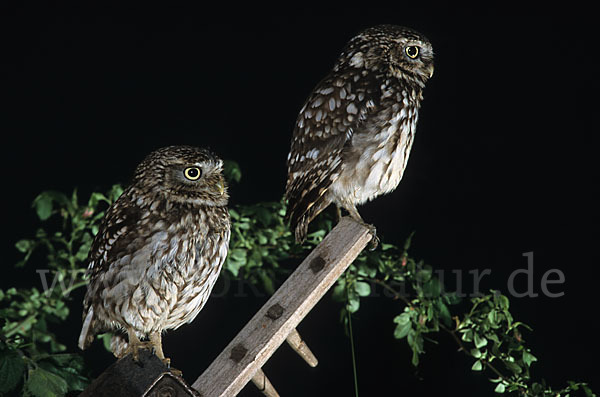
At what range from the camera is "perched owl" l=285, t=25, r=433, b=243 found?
2.10 metres

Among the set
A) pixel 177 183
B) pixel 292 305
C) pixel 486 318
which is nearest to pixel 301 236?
pixel 292 305

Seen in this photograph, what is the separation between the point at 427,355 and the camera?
304cm

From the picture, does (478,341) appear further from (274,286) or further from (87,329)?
(87,329)

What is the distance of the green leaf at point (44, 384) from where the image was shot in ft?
6.01

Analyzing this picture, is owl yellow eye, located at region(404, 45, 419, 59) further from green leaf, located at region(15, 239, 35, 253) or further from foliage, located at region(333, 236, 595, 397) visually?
green leaf, located at region(15, 239, 35, 253)

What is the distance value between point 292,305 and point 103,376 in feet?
1.41

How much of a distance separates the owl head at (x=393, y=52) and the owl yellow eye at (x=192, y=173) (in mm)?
605

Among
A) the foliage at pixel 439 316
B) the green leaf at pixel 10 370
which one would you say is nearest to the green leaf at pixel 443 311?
the foliage at pixel 439 316

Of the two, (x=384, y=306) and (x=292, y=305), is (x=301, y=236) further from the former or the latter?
(x=384, y=306)

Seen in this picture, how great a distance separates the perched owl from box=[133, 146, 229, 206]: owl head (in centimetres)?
36

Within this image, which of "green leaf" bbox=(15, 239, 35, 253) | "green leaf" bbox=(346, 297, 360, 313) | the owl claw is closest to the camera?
the owl claw

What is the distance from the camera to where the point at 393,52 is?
2.13m

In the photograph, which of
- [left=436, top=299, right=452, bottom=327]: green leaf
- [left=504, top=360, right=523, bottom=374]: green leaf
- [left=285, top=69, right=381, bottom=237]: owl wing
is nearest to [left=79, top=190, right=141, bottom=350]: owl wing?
[left=285, top=69, right=381, bottom=237]: owl wing

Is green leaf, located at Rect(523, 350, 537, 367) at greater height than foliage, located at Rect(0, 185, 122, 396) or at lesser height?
lesser
